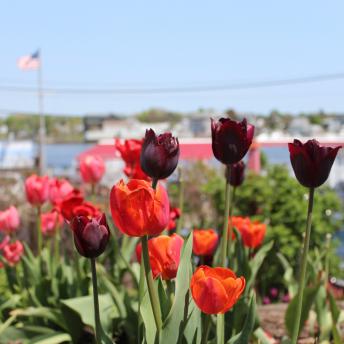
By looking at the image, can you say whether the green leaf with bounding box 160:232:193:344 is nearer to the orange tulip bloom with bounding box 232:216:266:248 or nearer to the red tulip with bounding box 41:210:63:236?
the orange tulip bloom with bounding box 232:216:266:248

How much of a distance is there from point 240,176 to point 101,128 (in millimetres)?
87600

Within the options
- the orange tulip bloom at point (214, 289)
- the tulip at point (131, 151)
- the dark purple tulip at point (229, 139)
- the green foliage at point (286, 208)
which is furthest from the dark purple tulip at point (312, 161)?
the green foliage at point (286, 208)

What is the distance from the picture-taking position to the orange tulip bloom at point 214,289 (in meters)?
1.44

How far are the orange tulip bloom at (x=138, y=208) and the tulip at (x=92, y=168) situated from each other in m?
1.99

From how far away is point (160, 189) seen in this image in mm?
1526

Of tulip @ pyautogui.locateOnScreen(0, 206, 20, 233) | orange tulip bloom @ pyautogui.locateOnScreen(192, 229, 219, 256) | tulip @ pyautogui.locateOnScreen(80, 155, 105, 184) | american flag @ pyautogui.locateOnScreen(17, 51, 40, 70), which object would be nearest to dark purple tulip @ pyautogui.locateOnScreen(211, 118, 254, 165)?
orange tulip bloom @ pyautogui.locateOnScreen(192, 229, 219, 256)

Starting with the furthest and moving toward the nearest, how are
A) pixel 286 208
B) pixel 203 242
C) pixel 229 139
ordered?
pixel 286 208 → pixel 203 242 → pixel 229 139

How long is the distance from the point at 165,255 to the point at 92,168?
5.66 feet

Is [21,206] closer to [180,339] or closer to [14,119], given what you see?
[180,339]

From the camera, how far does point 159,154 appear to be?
5.84 feet

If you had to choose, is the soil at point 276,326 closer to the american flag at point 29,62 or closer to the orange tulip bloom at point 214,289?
the orange tulip bloom at point 214,289

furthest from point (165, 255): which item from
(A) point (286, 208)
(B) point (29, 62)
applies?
(B) point (29, 62)

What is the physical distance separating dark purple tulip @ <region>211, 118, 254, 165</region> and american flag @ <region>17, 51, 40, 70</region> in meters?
24.3

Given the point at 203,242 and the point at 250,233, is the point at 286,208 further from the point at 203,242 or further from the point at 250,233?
the point at 203,242
